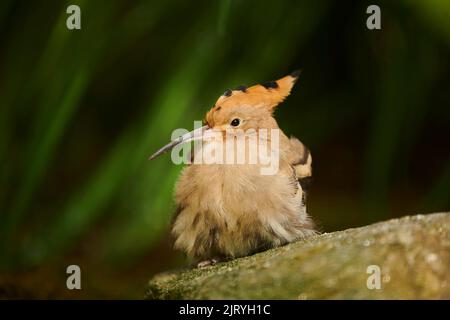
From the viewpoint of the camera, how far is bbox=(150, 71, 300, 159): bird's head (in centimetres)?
249

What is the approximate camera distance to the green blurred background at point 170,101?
347 centimetres

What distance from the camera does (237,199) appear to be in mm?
2430

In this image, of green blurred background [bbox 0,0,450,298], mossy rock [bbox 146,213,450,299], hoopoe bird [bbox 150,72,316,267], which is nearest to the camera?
mossy rock [bbox 146,213,450,299]

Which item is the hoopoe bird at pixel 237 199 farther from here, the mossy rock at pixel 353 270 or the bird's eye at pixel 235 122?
the mossy rock at pixel 353 270

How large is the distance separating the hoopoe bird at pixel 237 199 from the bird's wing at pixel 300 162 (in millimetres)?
145

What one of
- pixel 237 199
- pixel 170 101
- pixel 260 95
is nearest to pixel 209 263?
pixel 237 199

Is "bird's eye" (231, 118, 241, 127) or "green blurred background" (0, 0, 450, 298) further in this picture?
"green blurred background" (0, 0, 450, 298)

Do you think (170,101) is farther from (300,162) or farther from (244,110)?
(244,110)

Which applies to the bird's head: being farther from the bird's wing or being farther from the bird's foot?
the bird's foot

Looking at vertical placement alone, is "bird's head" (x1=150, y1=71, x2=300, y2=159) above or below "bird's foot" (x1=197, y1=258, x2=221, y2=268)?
above

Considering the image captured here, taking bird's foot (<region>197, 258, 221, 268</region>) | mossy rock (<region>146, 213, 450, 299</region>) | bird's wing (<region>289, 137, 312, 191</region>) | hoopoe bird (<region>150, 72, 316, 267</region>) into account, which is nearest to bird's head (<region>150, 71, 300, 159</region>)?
hoopoe bird (<region>150, 72, 316, 267</region>)

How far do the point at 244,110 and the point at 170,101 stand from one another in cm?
102
